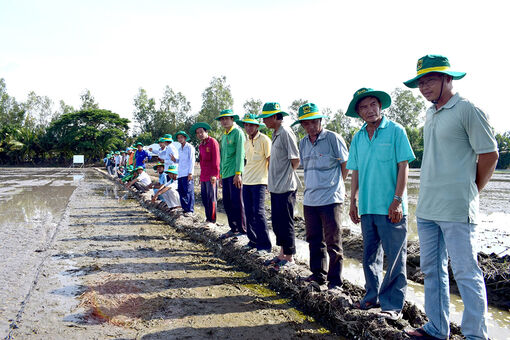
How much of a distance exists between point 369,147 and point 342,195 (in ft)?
2.35

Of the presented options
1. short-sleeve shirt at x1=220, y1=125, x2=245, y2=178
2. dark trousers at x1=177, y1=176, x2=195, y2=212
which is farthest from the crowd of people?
dark trousers at x1=177, y1=176, x2=195, y2=212

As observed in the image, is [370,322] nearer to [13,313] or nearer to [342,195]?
[342,195]

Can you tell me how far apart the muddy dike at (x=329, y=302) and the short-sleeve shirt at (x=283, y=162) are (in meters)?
0.95

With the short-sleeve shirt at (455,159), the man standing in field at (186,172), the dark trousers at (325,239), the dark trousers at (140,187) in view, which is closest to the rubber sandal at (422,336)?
the short-sleeve shirt at (455,159)

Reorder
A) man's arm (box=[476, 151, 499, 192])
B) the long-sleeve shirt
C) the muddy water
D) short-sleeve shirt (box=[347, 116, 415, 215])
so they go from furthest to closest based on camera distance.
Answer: the long-sleeve shirt, the muddy water, short-sleeve shirt (box=[347, 116, 415, 215]), man's arm (box=[476, 151, 499, 192])

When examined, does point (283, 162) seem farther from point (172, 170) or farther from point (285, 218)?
point (172, 170)

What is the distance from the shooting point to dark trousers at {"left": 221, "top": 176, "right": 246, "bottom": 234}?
5463mm

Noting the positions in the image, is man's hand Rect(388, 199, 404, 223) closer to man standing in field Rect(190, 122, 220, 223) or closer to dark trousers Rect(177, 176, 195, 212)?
man standing in field Rect(190, 122, 220, 223)

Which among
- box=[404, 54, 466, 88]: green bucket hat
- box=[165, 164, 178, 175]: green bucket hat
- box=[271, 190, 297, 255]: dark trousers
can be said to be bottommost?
box=[271, 190, 297, 255]: dark trousers

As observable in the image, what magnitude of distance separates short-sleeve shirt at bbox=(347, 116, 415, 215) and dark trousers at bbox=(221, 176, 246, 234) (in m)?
2.73

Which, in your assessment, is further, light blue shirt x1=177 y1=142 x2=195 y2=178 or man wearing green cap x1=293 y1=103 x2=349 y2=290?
→ light blue shirt x1=177 y1=142 x2=195 y2=178

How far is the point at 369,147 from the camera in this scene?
116 inches

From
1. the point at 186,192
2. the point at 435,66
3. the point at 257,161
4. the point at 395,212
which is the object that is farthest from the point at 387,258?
the point at 186,192

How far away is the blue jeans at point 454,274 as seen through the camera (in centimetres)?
216
